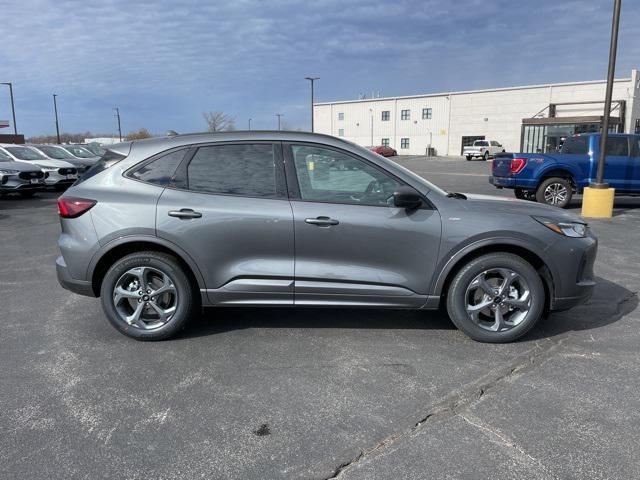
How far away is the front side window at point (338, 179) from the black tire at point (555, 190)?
9.17 metres

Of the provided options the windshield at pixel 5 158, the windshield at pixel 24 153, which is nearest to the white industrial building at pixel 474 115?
the windshield at pixel 24 153

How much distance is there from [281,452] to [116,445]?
0.91m

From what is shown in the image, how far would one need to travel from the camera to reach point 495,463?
8.34ft

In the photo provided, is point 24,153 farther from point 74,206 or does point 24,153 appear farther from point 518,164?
point 518,164

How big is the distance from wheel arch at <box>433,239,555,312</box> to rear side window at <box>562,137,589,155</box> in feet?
30.0

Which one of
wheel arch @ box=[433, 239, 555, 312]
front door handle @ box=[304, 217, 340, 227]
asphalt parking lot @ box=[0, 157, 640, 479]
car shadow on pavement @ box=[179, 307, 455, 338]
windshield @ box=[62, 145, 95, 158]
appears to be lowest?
asphalt parking lot @ box=[0, 157, 640, 479]

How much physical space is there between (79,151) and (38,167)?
15.2 ft

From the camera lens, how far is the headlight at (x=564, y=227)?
3.97m

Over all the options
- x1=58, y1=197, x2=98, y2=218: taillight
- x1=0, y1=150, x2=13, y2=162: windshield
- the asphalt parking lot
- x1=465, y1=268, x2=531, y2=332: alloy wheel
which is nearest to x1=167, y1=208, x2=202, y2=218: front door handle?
x1=58, y1=197, x2=98, y2=218: taillight

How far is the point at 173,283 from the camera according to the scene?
4.02 metres


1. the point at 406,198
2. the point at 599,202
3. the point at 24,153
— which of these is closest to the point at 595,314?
the point at 406,198

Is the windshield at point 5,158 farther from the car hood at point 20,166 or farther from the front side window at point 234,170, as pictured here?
the front side window at point 234,170

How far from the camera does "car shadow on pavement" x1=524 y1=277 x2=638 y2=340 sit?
439cm

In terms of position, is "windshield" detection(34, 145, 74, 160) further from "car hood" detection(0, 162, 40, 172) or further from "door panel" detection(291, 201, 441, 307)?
"door panel" detection(291, 201, 441, 307)
